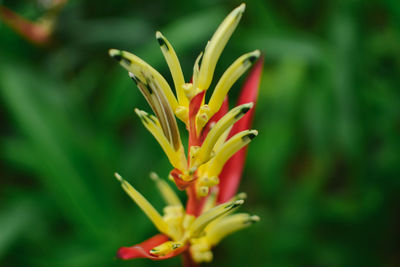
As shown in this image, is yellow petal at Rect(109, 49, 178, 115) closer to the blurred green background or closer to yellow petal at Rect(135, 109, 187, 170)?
yellow petal at Rect(135, 109, 187, 170)

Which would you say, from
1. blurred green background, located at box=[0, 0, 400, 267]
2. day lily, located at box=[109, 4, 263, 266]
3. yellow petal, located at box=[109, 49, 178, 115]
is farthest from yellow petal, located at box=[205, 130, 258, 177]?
blurred green background, located at box=[0, 0, 400, 267]

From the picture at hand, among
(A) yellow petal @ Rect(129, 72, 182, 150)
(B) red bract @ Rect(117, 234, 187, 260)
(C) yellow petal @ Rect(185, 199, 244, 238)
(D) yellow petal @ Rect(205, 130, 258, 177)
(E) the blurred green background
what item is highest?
(E) the blurred green background

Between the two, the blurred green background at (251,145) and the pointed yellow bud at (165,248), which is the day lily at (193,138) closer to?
the pointed yellow bud at (165,248)

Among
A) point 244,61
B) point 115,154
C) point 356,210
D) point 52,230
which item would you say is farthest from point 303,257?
point 244,61

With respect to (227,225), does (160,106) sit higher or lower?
higher

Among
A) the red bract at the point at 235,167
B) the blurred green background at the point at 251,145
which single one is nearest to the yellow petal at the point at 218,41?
the red bract at the point at 235,167

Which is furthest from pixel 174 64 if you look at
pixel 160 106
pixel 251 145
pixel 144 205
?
pixel 251 145

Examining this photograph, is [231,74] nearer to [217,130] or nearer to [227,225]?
[217,130]
